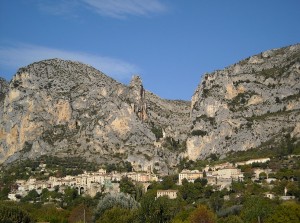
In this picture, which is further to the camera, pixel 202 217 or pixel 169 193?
pixel 169 193

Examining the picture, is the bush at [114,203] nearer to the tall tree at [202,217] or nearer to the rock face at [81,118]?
the tall tree at [202,217]

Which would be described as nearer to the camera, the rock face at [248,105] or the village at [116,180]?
the village at [116,180]

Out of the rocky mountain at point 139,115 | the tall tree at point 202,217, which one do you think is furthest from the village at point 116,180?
the tall tree at point 202,217

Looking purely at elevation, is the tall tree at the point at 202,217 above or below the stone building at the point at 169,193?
below

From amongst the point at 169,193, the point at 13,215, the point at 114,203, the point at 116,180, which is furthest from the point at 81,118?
the point at 13,215

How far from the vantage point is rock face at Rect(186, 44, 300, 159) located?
15138cm

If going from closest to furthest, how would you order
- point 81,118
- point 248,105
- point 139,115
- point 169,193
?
point 169,193 → point 248,105 → point 81,118 → point 139,115

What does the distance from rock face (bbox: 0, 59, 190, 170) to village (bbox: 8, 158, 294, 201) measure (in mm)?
14360

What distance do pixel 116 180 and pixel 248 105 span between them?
145ft

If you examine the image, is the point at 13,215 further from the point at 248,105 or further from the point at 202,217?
the point at 248,105

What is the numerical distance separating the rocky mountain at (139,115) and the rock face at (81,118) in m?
0.27

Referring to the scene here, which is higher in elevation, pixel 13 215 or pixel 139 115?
pixel 139 115

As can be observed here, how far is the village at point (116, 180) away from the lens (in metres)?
129

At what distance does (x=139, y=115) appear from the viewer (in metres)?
175
